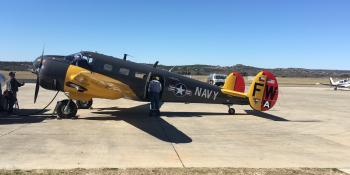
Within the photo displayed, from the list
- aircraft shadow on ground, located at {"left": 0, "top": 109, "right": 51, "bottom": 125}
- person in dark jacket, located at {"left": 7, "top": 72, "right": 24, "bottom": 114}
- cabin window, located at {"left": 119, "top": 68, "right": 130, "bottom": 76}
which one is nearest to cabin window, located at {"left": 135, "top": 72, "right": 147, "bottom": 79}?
cabin window, located at {"left": 119, "top": 68, "right": 130, "bottom": 76}

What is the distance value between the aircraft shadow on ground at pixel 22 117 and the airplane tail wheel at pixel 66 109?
695 millimetres

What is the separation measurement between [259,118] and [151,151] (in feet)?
28.7

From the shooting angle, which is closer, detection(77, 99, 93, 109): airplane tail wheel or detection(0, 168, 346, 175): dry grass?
detection(0, 168, 346, 175): dry grass

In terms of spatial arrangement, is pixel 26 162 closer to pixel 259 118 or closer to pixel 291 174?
pixel 291 174

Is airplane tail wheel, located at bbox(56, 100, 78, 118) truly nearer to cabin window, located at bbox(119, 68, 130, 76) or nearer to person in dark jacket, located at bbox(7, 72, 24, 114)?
person in dark jacket, located at bbox(7, 72, 24, 114)

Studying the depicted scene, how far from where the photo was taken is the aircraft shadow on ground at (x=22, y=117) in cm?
1426

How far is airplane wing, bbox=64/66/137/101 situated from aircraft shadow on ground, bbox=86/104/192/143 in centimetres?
108

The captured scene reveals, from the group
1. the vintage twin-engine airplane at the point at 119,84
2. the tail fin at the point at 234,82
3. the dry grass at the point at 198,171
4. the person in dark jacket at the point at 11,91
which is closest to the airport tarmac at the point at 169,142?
the dry grass at the point at 198,171

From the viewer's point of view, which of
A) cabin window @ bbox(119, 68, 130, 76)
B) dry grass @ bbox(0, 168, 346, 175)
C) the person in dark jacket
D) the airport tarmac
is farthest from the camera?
cabin window @ bbox(119, 68, 130, 76)

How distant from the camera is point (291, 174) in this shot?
774cm

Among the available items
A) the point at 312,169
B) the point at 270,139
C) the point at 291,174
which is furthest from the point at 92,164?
the point at 270,139

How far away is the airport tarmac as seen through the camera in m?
8.65

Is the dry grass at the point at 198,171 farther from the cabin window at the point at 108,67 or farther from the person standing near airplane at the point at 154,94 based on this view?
the cabin window at the point at 108,67

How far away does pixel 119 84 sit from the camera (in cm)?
1555
